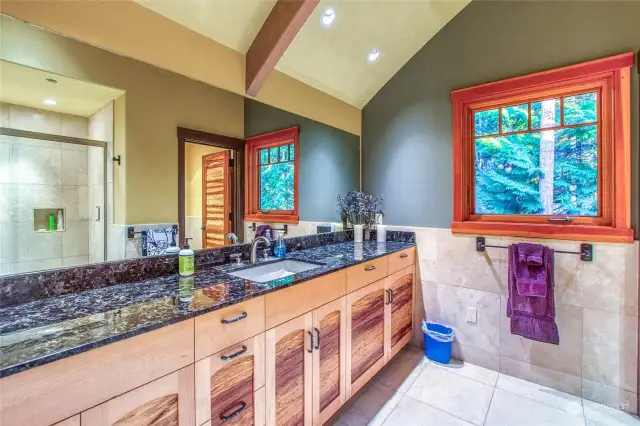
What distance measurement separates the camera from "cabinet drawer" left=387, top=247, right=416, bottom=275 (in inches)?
85.6

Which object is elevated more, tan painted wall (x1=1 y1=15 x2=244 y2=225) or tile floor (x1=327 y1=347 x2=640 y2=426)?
tan painted wall (x1=1 y1=15 x2=244 y2=225)

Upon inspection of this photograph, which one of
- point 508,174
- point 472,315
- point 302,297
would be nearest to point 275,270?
point 302,297

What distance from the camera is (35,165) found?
118 centimetres

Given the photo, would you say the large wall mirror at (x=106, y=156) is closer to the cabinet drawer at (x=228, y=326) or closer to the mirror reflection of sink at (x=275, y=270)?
the mirror reflection of sink at (x=275, y=270)

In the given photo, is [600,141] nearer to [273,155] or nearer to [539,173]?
[539,173]

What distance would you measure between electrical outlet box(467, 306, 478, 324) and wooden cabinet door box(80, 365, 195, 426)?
82.1 inches

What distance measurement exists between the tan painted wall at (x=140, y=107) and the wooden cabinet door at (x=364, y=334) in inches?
45.5

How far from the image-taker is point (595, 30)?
6.14ft

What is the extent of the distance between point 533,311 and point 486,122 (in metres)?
1.40

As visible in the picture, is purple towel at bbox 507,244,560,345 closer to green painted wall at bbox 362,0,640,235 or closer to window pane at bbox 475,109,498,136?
green painted wall at bbox 362,0,640,235

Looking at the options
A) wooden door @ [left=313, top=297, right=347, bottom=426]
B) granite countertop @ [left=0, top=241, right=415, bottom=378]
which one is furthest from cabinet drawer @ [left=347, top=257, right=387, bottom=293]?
granite countertop @ [left=0, top=241, right=415, bottom=378]

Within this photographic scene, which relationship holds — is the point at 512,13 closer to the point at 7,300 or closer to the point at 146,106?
the point at 146,106

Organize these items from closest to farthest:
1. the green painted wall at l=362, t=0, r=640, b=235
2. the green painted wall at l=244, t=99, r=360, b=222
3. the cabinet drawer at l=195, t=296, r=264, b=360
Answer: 1. the cabinet drawer at l=195, t=296, r=264, b=360
2. the green painted wall at l=362, t=0, r=640, b=235
3. the green painted wall at l=244, t=99, r=360, b=222

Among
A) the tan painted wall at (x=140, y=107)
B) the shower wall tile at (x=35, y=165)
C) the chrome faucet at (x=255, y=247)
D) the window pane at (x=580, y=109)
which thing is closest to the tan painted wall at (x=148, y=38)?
the tan painted wall at (x=140, y=107)
